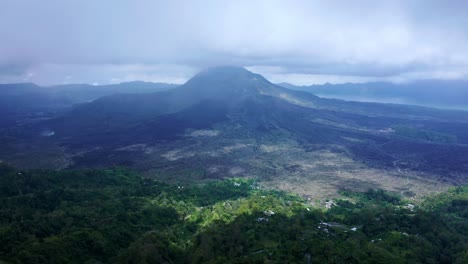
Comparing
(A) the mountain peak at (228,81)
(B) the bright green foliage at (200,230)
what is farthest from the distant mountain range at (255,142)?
(B) the bright green foliage at (200,230)

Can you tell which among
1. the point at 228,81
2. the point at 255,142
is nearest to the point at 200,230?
the point at 255,142

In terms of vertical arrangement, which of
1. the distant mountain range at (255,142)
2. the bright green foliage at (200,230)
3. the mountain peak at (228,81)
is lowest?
the distant mountain range at (255,142)

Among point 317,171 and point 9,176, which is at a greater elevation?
point 9,176

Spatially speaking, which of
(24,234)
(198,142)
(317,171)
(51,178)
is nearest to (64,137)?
(198,142)

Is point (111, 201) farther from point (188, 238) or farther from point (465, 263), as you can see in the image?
point (465, 263)

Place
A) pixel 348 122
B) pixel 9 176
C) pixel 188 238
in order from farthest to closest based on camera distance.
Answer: pixel 348 122, pixel 9 176, pixel 188 238

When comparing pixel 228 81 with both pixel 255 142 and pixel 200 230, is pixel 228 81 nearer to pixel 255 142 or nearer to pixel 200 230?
pixel 255 142

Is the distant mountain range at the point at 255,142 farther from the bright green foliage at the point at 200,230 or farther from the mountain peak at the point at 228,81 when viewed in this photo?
the bright green foliage at the point at 200,230

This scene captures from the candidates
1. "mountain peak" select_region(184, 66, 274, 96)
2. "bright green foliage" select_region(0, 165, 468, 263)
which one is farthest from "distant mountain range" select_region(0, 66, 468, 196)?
"bright green foliage" select_region(0, 165, 468, 263)
